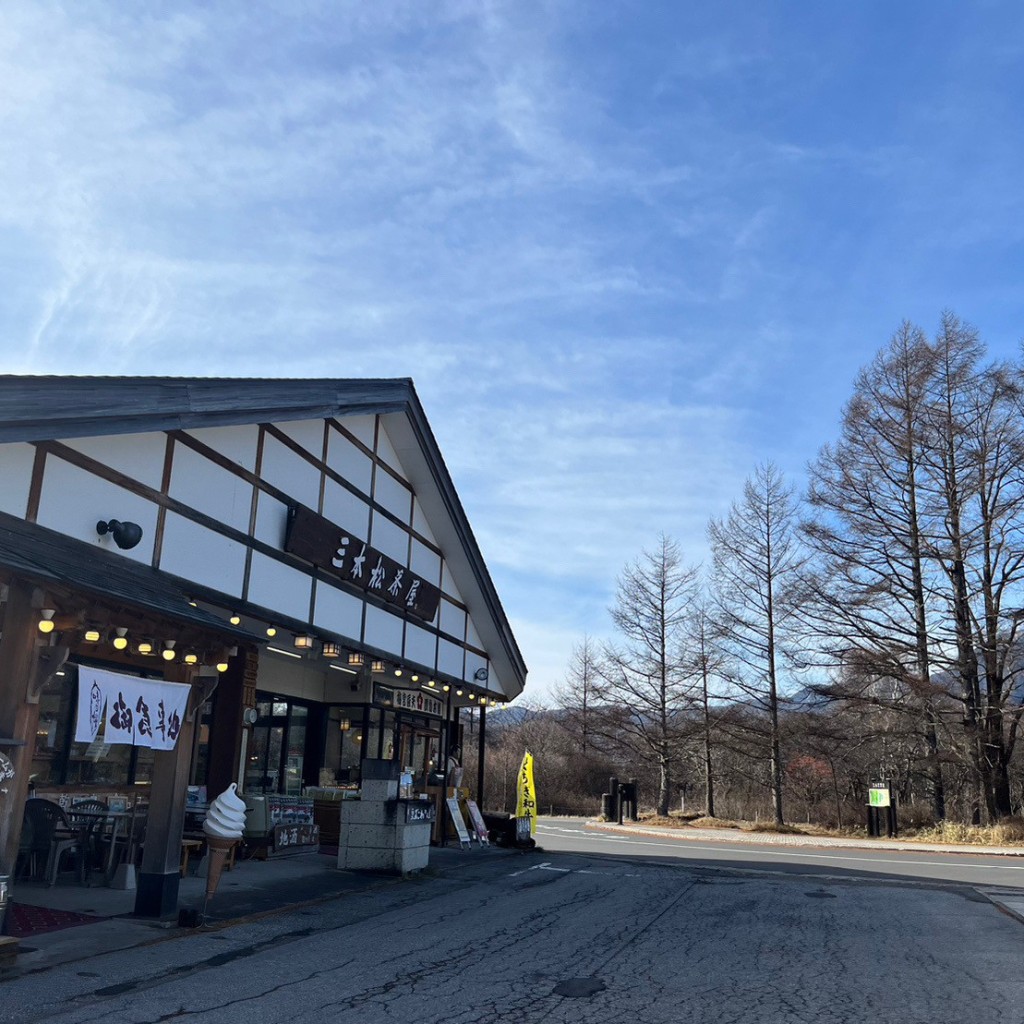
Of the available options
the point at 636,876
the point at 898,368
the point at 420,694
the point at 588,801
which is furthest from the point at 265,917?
the point at 588,801

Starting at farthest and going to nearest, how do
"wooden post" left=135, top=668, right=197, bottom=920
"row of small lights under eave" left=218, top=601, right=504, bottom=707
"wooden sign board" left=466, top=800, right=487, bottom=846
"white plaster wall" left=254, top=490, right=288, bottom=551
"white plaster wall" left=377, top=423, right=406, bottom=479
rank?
1. "wooden sign board" left=466, top=800, right=487, bottom=846
2. "white plaster wall" left=377, top=423, right=406, bottom=479
3. "row of small lights under eave" left=218, top=601, right=504, bottom=707
4. "white plaster wall" left=254, top=490, right=288, bottom=551
5. "wooden post" left=135, top=668, right=197, bottom=920

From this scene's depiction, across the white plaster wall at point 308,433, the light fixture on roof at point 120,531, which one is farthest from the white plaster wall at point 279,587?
the light fixture on roof at point 120,531

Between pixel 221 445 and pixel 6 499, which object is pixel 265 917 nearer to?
pixel 6 499

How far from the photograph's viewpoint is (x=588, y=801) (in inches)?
1704

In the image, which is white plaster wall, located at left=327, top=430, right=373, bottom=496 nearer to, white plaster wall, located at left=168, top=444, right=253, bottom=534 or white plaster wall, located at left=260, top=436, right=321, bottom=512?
white plaster wall, located at left=260, top=436, right=321, bottom=512

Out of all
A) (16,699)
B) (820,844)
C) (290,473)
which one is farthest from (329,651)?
(820,844)

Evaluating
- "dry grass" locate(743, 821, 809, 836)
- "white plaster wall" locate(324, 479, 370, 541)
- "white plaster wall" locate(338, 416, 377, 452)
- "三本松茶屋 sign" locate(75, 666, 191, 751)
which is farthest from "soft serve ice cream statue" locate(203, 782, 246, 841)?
"dry grass" locate(743, 821, 809, 836)

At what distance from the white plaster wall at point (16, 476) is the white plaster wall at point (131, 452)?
20.2 inches

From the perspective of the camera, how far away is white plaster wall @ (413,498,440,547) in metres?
18.5

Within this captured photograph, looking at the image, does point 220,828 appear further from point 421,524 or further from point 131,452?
point 421,524

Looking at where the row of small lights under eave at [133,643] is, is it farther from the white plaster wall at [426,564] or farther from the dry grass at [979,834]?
the dry grass at [979,834]

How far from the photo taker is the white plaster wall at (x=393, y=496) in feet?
55.1

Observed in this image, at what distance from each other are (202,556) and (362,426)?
5.32 metres

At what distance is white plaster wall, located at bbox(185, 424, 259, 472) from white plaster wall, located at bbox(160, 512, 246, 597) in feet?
3.69
